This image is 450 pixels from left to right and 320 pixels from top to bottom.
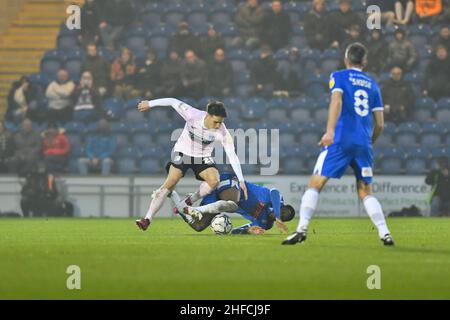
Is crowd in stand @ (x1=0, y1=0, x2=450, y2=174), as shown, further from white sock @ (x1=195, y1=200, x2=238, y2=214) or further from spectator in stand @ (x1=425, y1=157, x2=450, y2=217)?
white sock @ (x1=195, y1=200, x2=238, y2=214)

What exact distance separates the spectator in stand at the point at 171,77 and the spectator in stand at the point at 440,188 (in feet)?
19.0

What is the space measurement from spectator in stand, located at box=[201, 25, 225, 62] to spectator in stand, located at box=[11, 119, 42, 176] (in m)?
4.15

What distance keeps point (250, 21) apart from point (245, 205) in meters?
11.4

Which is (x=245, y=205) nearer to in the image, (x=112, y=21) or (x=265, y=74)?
(x=265, y=74)

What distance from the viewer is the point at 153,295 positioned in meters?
7.76

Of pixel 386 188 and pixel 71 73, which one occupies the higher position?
pixel 71 73

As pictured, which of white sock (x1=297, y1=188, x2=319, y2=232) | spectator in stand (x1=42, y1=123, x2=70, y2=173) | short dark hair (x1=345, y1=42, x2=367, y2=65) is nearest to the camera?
short dark hair (x1=345, y1=42, x2=367, y2=65)

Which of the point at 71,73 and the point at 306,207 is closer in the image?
the point at 306,207

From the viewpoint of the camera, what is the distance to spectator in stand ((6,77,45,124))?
79.2 ft

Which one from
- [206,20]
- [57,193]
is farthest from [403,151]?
[57,193]

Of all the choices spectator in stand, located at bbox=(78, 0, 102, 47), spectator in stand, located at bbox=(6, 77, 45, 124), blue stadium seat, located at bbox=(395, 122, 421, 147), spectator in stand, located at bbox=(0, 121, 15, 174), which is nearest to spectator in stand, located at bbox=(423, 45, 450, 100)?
blue stadium seat, located at bbox=(395, 122, 421, 147)
